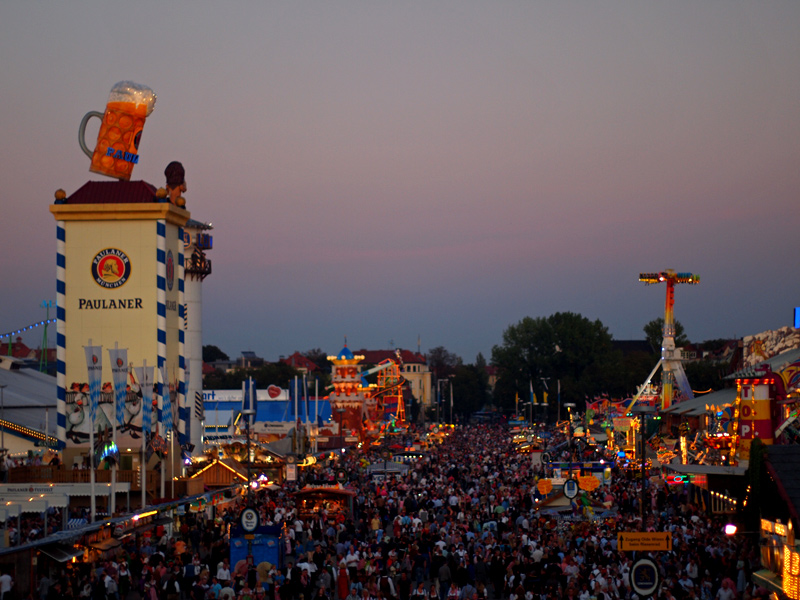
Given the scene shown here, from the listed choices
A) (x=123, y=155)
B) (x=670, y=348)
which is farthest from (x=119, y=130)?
(x=670, y=348)

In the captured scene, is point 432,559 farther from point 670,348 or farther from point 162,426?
point 670,348

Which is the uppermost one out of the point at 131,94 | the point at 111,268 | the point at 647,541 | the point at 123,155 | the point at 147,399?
the point at 131,94

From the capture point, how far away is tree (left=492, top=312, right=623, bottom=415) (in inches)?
5162

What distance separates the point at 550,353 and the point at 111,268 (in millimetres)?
106278

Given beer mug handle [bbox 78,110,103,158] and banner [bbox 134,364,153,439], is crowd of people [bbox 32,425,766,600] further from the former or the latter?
beer mug handle [bbox 78,110,103,158]

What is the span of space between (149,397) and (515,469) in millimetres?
25745

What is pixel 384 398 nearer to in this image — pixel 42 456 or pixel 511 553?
pixel 42 456

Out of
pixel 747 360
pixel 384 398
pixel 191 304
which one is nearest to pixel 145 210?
pixel 191 304

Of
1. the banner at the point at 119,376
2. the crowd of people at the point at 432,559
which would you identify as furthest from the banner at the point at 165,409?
the banner at the point at 119,376

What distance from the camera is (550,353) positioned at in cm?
13350

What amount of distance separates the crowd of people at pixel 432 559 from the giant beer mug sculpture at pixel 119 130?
426 inches

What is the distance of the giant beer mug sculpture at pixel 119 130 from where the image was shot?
104 feet

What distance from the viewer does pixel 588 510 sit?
87.7 ft

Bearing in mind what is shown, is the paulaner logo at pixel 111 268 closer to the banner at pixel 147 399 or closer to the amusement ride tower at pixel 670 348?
the banner at pixel 147 399
